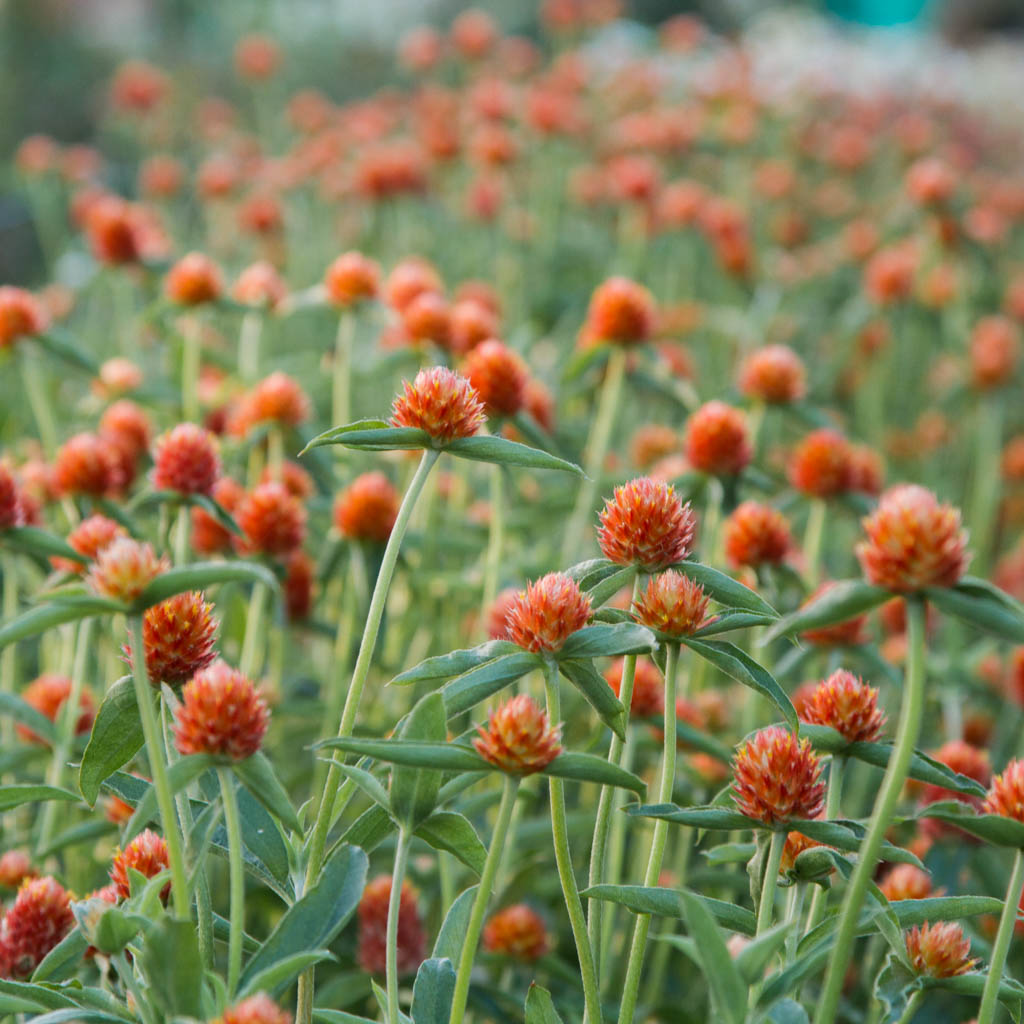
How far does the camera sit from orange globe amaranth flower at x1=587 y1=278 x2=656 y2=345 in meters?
2.45

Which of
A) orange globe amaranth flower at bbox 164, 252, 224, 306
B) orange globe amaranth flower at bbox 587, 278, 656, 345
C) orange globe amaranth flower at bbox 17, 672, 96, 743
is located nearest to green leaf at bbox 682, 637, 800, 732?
orange globe amaranth flower at bbox 17, 672, 96, 743

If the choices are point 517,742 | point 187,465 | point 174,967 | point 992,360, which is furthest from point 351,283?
point 992,360

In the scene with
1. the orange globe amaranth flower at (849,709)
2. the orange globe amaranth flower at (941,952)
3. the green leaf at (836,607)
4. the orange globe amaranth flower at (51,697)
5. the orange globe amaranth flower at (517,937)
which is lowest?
the orange globe amaranth flower at (517,937)

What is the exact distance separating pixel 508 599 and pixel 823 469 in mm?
850

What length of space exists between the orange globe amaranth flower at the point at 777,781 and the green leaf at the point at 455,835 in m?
0.25

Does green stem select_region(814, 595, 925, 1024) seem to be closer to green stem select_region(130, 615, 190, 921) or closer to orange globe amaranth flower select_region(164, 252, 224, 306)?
green stem select_region(130, 615, 190, 921)

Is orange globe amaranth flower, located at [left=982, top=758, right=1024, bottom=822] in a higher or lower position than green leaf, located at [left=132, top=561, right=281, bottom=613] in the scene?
lower

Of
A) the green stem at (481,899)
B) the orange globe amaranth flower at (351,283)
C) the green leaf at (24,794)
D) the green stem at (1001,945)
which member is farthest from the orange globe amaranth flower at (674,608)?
the orange globe amaranth flower at (351,283)

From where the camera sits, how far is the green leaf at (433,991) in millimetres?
1130

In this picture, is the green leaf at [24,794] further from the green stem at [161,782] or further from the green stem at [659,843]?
the green stem at [659,843]

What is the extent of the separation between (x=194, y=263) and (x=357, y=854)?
183 centimetres

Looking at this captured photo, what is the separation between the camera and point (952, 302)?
14.1 feet

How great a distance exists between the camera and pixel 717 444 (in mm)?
2057

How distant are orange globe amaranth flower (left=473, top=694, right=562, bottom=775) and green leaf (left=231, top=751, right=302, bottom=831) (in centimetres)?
16
